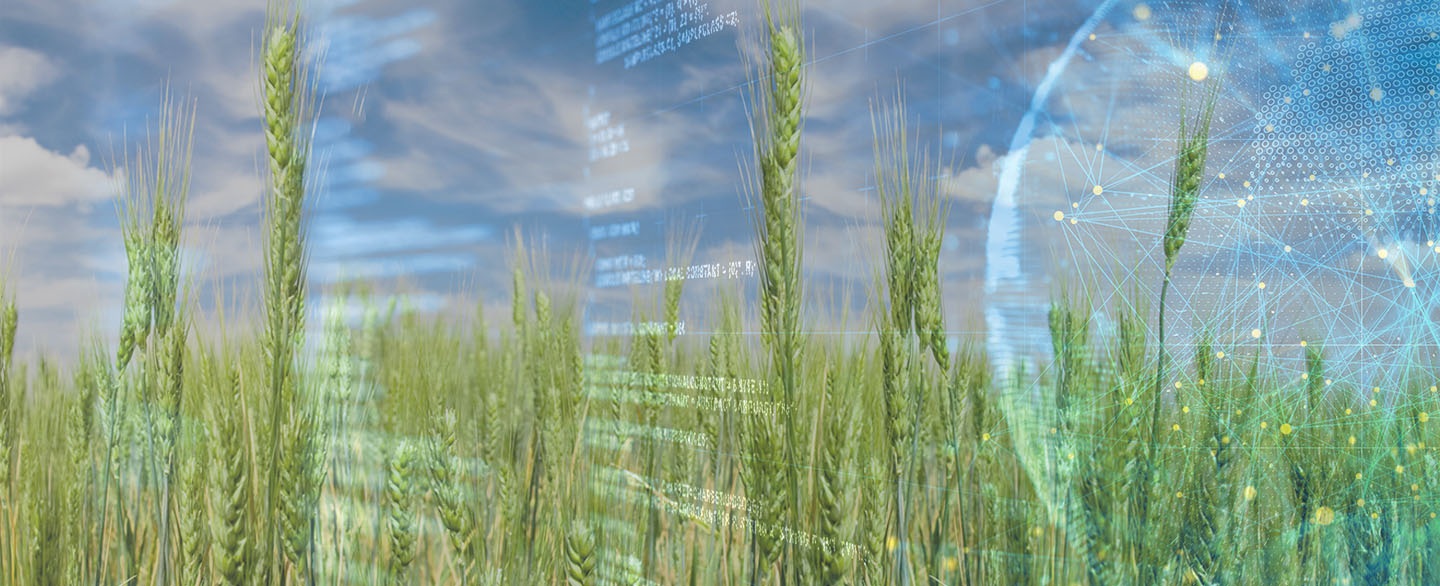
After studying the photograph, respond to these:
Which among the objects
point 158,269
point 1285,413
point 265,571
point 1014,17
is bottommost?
point 265,571

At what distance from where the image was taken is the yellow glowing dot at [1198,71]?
2.76ft

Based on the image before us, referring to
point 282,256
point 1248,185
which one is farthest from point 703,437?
point 1248,185

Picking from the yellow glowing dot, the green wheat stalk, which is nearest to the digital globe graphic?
the yellow glowing dot

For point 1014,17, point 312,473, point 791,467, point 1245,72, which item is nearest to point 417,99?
point 312,473

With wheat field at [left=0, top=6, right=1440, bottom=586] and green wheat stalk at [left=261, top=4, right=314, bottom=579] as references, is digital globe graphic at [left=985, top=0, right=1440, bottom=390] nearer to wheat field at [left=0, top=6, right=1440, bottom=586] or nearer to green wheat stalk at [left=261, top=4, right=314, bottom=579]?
wheat field at [left=0, top=6, right=1440, bottom=586]

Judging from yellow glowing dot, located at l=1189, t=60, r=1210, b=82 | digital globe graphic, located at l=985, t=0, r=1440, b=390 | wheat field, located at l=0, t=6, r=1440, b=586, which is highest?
yellow glowing dot, located at l=1189, t=60, r=1210, b=82

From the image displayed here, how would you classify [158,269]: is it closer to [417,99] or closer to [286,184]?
[286,184]

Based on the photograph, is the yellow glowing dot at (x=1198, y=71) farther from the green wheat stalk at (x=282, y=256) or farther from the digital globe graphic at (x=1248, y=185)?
the green wheat stalk at (x=282, y=256)

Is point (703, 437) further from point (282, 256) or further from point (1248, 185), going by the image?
point (1248, 185)

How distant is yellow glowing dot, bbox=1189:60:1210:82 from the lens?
84cm

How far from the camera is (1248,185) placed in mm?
810

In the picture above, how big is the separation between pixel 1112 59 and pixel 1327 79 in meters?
0.20

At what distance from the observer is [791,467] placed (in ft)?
4.10

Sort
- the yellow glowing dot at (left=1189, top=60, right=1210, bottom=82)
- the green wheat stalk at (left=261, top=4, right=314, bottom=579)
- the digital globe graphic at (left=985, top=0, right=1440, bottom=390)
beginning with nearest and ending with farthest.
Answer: the digital globe graphic at (left=985, top=0, right=1440, bottom=390)
the yellow glowing dot at (left=1189, top=60, right=1210, bottom=82)
the green wheat stalk at (left=261, top=4, right=314, bottom=579)
